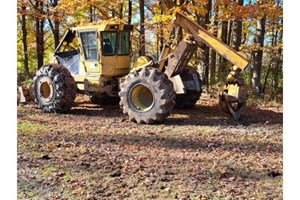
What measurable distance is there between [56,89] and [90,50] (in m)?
0.80

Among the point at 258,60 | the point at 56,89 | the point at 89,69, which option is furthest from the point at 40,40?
the point at 258,60

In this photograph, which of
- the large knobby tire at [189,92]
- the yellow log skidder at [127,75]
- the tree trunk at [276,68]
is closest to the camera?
the yellow log skidder at [127,75]

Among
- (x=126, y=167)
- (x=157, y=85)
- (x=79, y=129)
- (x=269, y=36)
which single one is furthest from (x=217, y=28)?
(x=126, y=167)

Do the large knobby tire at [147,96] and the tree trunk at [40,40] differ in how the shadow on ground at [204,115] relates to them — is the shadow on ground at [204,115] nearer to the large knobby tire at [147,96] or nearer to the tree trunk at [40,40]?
the large knobby tire at [147,96]

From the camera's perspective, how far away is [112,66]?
595 centimetres

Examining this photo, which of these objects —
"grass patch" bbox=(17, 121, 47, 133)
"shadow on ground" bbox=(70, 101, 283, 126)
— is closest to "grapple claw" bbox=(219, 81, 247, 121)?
"shadow on ground" bbox=(70, 101, 283, 126)

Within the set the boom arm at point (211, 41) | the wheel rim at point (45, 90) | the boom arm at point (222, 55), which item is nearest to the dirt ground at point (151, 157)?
the boom arm at point (222, 55)

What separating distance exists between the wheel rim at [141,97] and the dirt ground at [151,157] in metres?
0.29

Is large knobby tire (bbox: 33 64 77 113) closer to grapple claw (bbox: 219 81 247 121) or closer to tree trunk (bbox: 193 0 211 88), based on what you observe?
grapple claw (bbox: 219 81 247 121)

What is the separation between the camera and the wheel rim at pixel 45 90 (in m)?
5.89

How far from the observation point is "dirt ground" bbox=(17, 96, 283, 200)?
2.93 m

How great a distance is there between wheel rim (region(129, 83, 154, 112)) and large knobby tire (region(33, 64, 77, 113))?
109 cm

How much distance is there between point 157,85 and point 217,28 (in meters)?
4.50
